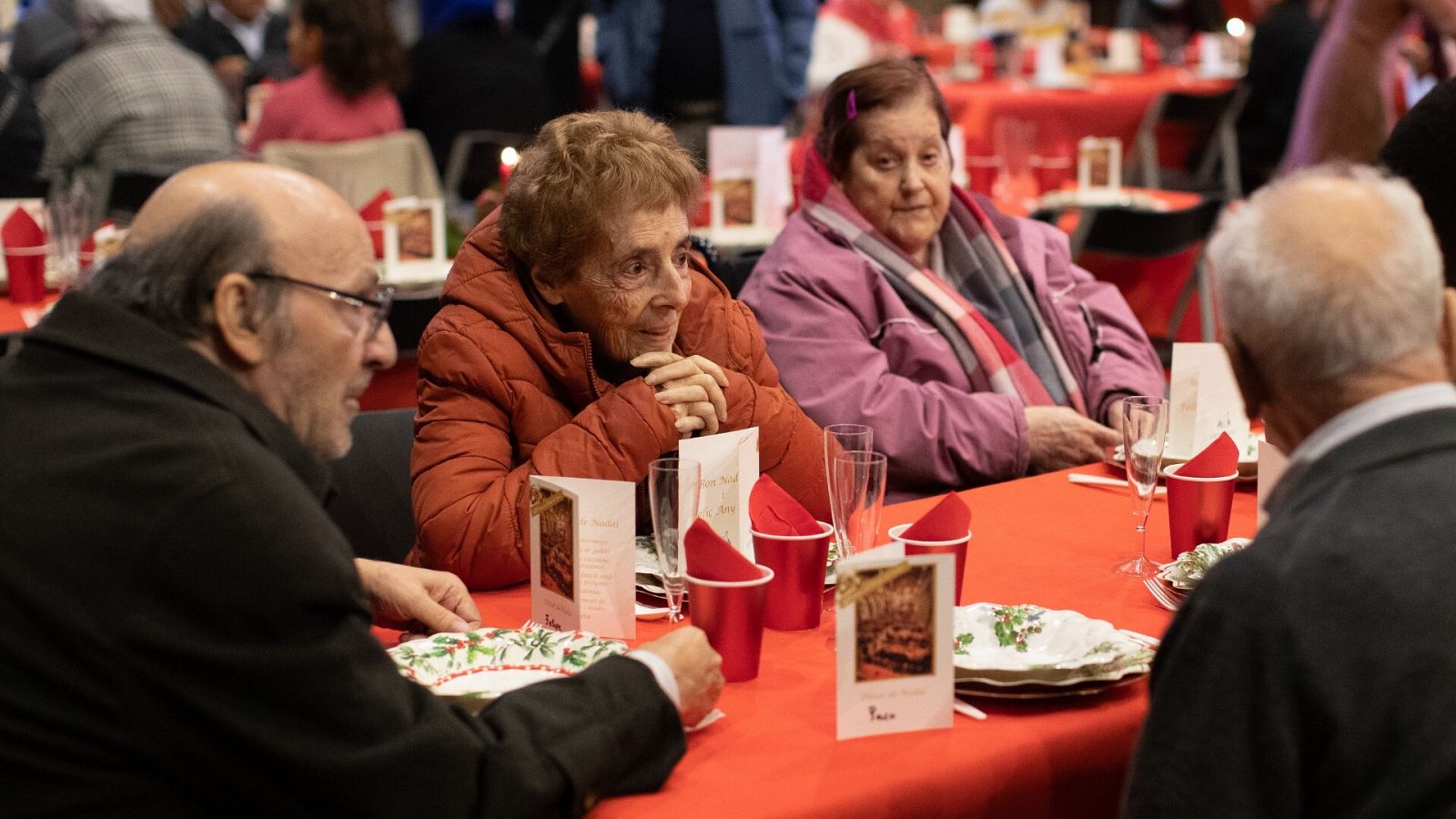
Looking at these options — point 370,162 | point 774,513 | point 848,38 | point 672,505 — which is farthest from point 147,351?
point 848,38

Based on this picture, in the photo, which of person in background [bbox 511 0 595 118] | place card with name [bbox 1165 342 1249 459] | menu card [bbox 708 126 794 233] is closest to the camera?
place card with name [bbox 1165 342 1249 459]

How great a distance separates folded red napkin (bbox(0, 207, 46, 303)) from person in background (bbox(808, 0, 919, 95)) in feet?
17.7

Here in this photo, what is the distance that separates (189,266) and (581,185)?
3.20 ft

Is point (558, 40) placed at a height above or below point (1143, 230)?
above

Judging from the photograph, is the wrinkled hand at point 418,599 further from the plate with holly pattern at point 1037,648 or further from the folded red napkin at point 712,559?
the plate with holly pattern at point 1037,648

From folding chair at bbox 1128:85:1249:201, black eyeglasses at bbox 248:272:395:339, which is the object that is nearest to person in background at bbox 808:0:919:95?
folding chair at bbox 1128:85:1249:201

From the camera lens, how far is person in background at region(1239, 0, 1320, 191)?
804cm

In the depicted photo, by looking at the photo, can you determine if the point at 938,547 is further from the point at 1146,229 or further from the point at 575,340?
the point at 1146,229

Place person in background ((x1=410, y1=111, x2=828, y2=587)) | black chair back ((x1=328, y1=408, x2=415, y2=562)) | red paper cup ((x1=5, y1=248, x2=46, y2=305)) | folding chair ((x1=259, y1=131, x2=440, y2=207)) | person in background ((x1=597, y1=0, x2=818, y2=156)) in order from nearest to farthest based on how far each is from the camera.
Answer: person in background ((x1=410, y1=111, x2=828, y2=587)) → black chair back ((x1=328, y1=408, x2=415, y2=562)) → red paper cup ((x1=5, y1=248, x2=46, y2=305)) → folding chair ((x1=259, y1=131, x2=440, y2=207)) → person in background ((x1=597, y1=0, x2=818, y2=156))

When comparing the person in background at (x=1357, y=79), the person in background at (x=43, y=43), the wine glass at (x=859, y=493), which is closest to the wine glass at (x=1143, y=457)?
the wine glass at (x=859, y=493)

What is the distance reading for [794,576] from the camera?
1972 mm

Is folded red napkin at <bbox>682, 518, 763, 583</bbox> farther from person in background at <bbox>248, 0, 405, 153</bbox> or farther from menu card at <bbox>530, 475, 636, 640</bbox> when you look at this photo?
person in background at <bbox>248, 0, 405, 153</bbox>

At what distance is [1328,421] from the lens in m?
1.36

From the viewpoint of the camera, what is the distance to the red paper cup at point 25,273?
385 centimetres
